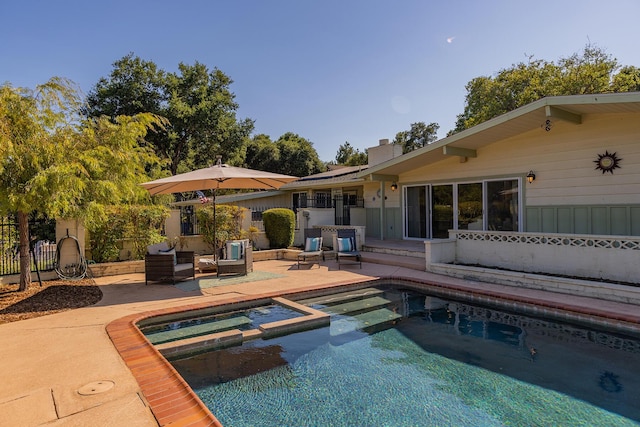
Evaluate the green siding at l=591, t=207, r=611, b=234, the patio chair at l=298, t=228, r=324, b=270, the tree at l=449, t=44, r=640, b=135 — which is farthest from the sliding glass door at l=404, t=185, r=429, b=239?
the tree at l=449, t=44, r=640, b=135

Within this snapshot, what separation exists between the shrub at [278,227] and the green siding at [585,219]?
7.54 meters

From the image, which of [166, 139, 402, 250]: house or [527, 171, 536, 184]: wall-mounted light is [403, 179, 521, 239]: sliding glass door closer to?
[527, 171, 536, 184]: wall-mounted light

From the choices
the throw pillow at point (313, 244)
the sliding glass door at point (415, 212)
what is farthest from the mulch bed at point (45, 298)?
the sliding glass door at point (415, 212)

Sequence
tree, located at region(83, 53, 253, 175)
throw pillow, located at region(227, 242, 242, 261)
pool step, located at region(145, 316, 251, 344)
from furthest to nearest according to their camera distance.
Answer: tree, located at region(83, 53, 253, 175)
throw pillow, located at region(227, 242, 242, 261)
pool step, located at region(145, 316, 251, 344)

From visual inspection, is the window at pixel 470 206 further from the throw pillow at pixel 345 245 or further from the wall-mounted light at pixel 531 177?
the throw pillow at pixel 345 245

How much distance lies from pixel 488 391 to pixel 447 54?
1321cm

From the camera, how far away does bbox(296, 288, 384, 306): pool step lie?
23.7 feet

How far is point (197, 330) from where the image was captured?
18.2 feet

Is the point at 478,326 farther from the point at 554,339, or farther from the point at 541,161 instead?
the point at 541,161

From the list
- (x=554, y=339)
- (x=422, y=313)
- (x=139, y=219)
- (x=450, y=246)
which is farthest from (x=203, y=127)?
(x=554, y=339)

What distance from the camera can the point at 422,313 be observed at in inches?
258

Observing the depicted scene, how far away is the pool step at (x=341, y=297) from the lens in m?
7.21

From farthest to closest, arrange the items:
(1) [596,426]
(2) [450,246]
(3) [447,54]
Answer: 1. (3) [447,54]
2. (2) [450,246]
3. (1) [596,426]

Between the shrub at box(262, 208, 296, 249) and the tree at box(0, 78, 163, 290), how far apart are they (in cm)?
529
